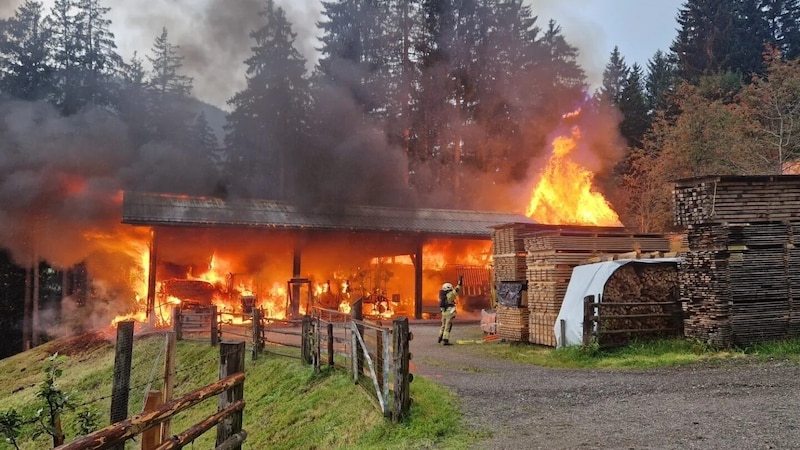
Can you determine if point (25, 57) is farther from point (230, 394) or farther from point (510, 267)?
point (230, 394)

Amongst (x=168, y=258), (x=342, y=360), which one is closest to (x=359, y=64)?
(x=168, y=258)

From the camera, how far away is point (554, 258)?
13.5 meters

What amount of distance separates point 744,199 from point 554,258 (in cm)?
412

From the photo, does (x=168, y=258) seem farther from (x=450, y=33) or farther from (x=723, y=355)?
(x=450, y=33)

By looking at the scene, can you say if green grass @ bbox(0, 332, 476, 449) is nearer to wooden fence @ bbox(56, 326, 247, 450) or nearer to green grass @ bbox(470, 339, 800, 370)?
wooden fence @ bbox(56, 326, 247, 450)

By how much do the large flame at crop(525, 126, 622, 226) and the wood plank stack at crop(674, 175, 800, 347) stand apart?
47.1 ft

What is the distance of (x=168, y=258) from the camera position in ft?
64.2

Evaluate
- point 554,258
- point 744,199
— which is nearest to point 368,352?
point 554,258

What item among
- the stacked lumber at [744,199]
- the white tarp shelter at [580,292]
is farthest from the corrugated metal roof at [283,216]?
the stacked lumber at [744,199]

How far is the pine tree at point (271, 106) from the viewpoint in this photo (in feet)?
107

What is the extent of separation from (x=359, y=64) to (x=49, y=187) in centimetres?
2119

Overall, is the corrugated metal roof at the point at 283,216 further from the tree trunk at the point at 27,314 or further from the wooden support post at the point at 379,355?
the wooden support post at the point at 379,355

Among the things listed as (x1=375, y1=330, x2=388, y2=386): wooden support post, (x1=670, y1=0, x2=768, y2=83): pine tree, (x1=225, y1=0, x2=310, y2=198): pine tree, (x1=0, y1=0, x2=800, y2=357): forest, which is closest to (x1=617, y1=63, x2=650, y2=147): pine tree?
(x1=0, y1=0, x2=800, y2=357): forest

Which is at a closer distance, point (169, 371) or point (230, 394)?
point (230, 394)
